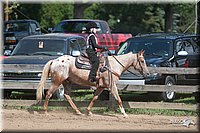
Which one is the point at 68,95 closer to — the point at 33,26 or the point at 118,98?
the point at 118,98

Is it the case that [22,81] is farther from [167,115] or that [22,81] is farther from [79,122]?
[167,115]

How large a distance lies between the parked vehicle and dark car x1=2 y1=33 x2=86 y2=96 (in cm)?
1108

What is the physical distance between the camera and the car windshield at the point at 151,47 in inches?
584

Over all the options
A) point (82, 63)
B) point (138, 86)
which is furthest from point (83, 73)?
point (138, 86)

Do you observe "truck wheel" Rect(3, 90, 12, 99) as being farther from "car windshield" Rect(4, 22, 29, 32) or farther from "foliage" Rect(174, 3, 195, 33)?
"foliage" Rect(174, 3, 195, 33)

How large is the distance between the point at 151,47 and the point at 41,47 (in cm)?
344

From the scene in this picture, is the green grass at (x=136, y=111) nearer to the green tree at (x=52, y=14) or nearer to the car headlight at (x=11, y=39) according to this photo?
the car headlight at (x=11, y=39)

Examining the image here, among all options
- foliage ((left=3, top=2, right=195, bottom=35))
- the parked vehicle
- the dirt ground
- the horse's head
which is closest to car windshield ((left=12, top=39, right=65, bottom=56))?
the dirt ground

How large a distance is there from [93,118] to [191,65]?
4.66m

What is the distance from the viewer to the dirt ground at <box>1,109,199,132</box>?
10320 millimetres

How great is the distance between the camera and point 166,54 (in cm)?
1474

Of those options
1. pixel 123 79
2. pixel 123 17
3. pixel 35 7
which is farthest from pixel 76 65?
pixel 123 17

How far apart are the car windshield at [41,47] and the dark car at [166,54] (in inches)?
85.2

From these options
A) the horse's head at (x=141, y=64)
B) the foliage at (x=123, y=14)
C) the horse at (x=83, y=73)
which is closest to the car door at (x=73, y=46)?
the horse at (x=83, y=73)
